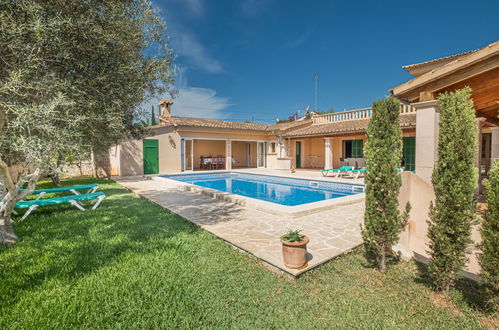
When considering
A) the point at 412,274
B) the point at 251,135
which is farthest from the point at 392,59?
the point at 412,274

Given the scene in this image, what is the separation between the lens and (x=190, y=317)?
2672 mm

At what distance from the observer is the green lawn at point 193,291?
266 centimetres

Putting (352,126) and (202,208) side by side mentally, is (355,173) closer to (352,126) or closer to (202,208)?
(352,126)

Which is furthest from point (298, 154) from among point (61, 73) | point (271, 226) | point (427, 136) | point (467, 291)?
point (61, 73)

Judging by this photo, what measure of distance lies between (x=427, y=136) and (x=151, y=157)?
679 inches

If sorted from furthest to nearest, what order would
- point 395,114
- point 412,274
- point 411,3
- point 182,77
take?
point 411,3, point 182,77, point 412,274, point 395,114

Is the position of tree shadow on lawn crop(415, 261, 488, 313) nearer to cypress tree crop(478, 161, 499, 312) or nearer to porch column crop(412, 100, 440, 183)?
cypress tree crop(478, 161, 499, 312)

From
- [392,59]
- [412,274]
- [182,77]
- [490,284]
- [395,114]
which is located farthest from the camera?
[392,59]

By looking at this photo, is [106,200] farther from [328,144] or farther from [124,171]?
[328,144]

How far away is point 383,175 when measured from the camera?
3.43 meters

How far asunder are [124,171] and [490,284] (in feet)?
58.6

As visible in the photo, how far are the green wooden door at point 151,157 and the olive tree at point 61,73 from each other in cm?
1243

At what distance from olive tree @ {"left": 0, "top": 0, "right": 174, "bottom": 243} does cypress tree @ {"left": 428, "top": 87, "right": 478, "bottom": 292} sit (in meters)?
5.06

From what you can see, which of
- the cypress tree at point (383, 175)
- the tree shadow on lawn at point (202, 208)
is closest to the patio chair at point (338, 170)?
the tree shadow on lawn at point (202, 208)
